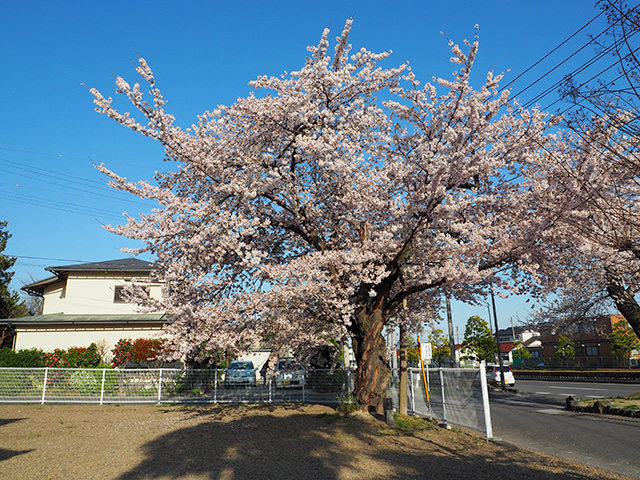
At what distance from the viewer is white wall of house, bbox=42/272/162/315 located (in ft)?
80.8

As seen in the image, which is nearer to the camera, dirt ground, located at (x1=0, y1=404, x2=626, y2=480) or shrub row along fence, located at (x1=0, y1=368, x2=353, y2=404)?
dirt ground, located at (x1=0, y1=404, x2=626, y2=480)

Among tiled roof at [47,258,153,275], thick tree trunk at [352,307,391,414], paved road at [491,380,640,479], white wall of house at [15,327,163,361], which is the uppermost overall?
tiled roof at [47,258,153,275]

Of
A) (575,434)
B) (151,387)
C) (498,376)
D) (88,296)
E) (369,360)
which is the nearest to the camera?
(575,434)

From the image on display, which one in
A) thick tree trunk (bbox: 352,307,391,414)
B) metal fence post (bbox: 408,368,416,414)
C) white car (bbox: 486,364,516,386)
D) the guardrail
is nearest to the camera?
thick tree trunk (bbox: 352,307,391,414)

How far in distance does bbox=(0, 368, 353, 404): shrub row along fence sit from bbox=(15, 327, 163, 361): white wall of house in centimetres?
508

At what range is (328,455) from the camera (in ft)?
25.5

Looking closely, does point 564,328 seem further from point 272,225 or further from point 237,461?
point 237,461

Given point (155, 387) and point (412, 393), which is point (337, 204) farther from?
point (155, 387)

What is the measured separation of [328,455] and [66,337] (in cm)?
2009

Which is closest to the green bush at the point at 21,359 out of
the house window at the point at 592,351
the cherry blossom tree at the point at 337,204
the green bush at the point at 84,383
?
the green bush at the point at 84,383

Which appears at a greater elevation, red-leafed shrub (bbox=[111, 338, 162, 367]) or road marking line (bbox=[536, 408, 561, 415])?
red-leafed shrub (bbox=[111, 338, 162, 367])

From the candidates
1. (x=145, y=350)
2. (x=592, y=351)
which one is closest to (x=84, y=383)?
(x=145, y=350)

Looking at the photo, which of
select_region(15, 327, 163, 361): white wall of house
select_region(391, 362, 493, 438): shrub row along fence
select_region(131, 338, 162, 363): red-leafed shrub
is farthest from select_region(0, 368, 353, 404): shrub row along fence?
select_region(15, 327, 163, 361): white wall of house

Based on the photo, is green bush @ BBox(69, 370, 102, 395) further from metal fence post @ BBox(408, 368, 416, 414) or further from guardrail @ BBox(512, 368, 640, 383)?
guardrail @ BBox(512, 368, 640, 383)
